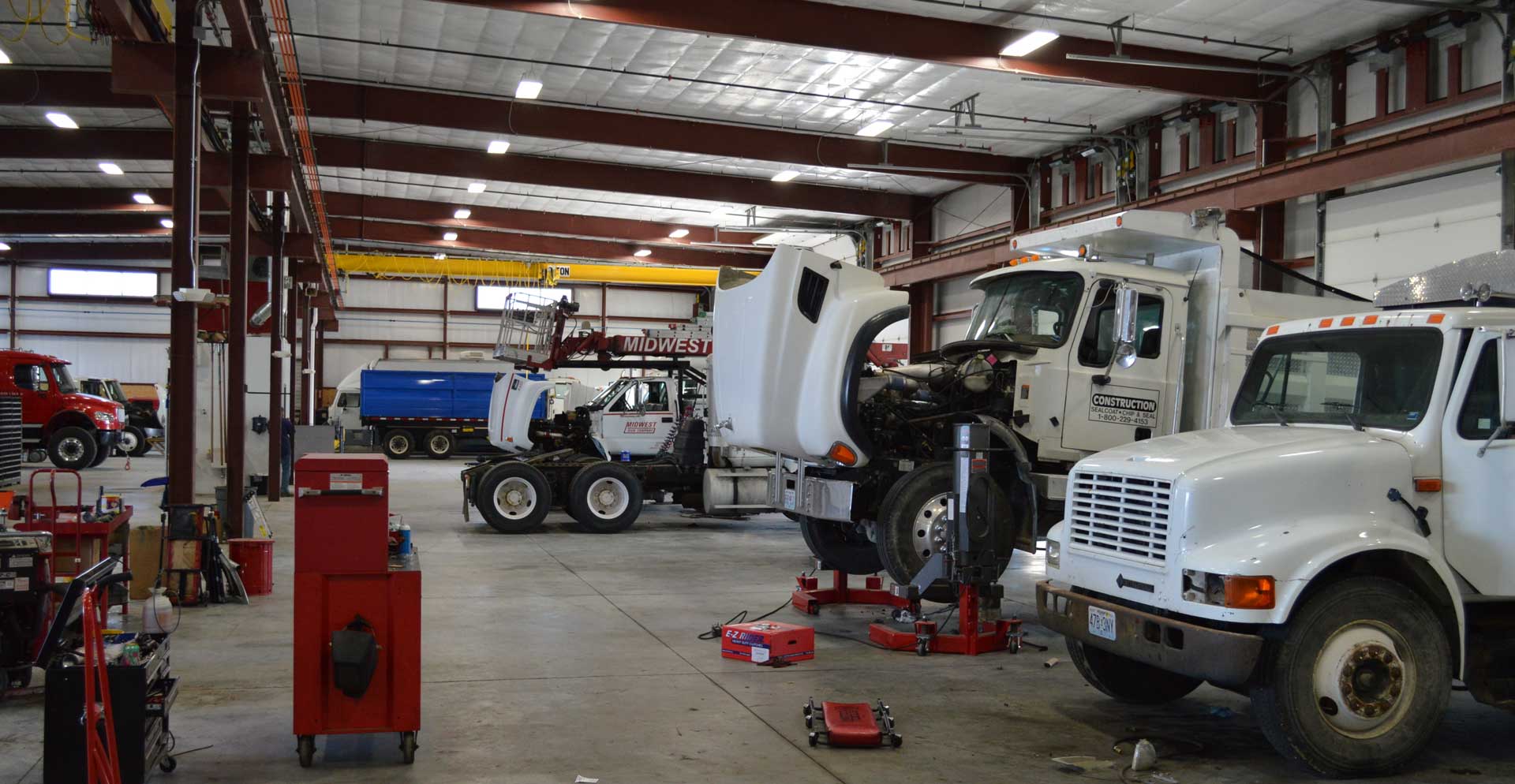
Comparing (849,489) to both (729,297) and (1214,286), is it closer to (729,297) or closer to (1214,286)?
(729,297)

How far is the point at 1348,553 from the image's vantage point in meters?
5.07

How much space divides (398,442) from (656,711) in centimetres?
2877

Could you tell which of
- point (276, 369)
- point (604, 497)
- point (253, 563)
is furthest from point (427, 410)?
point (253, 563)

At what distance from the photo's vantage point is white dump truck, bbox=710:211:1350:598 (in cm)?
874

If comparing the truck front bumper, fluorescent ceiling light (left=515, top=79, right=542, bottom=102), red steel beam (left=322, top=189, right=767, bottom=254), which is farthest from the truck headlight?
red steel beam (left=322, top=189, right=767, bottom=254)

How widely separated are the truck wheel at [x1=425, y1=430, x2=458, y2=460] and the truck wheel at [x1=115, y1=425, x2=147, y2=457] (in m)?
7.36

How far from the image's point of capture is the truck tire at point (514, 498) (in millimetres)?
14992

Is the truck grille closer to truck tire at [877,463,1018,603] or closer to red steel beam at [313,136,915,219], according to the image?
truck tire at [877,463,1018,603]

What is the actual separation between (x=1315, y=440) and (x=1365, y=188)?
35.5ft

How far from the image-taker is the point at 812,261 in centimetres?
891

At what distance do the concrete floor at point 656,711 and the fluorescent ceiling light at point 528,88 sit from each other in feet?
29.0

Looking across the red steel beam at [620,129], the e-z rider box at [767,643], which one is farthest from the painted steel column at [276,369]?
the e-z rider box at [767,643]

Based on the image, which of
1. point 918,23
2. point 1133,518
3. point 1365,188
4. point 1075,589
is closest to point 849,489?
point 1075,589

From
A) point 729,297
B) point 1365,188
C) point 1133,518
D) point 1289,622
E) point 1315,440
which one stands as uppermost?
point 1365,188
